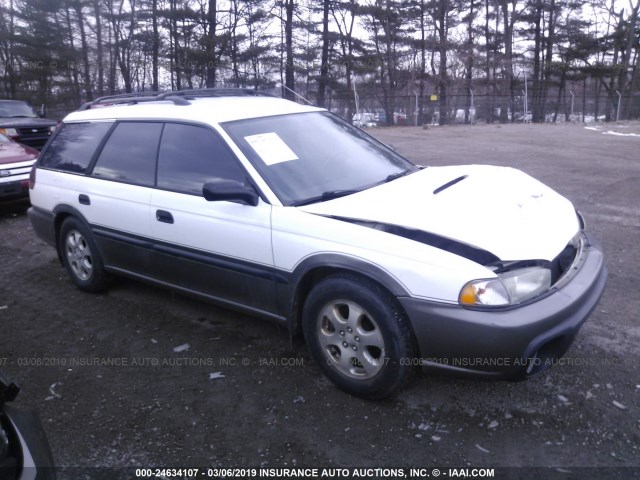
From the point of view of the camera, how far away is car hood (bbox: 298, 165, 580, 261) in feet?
10.2

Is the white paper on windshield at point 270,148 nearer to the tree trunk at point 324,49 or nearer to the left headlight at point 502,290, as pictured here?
the left headlight at point 502,290

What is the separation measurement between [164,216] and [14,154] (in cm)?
658

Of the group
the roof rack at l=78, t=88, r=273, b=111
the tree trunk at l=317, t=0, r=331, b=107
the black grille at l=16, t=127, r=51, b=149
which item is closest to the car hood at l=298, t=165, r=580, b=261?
A: the roof rack at l=78, t=88, r=273, b=111

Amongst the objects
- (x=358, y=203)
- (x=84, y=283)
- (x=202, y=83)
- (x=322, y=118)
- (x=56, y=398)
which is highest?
(x=202, y=83)

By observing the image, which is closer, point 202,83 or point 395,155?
point 395,155

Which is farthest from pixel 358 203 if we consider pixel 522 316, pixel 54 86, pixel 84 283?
pixel 54 86

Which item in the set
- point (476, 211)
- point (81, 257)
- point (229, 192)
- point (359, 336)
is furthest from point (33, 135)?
point (476, 211)

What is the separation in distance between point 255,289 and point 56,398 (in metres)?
1.42

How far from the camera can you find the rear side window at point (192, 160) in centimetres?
392

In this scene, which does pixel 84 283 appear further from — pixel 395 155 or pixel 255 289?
pixel 395 155

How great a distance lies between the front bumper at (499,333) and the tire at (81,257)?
315 cm

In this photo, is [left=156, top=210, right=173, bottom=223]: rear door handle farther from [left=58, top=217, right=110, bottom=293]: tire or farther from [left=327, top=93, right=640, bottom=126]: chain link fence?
[left=327, top=93, right=640, bottom=126]: chain link fence

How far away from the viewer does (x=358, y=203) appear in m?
3.52

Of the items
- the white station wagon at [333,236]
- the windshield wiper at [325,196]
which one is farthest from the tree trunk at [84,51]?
the windshield wiper at [325,196]
